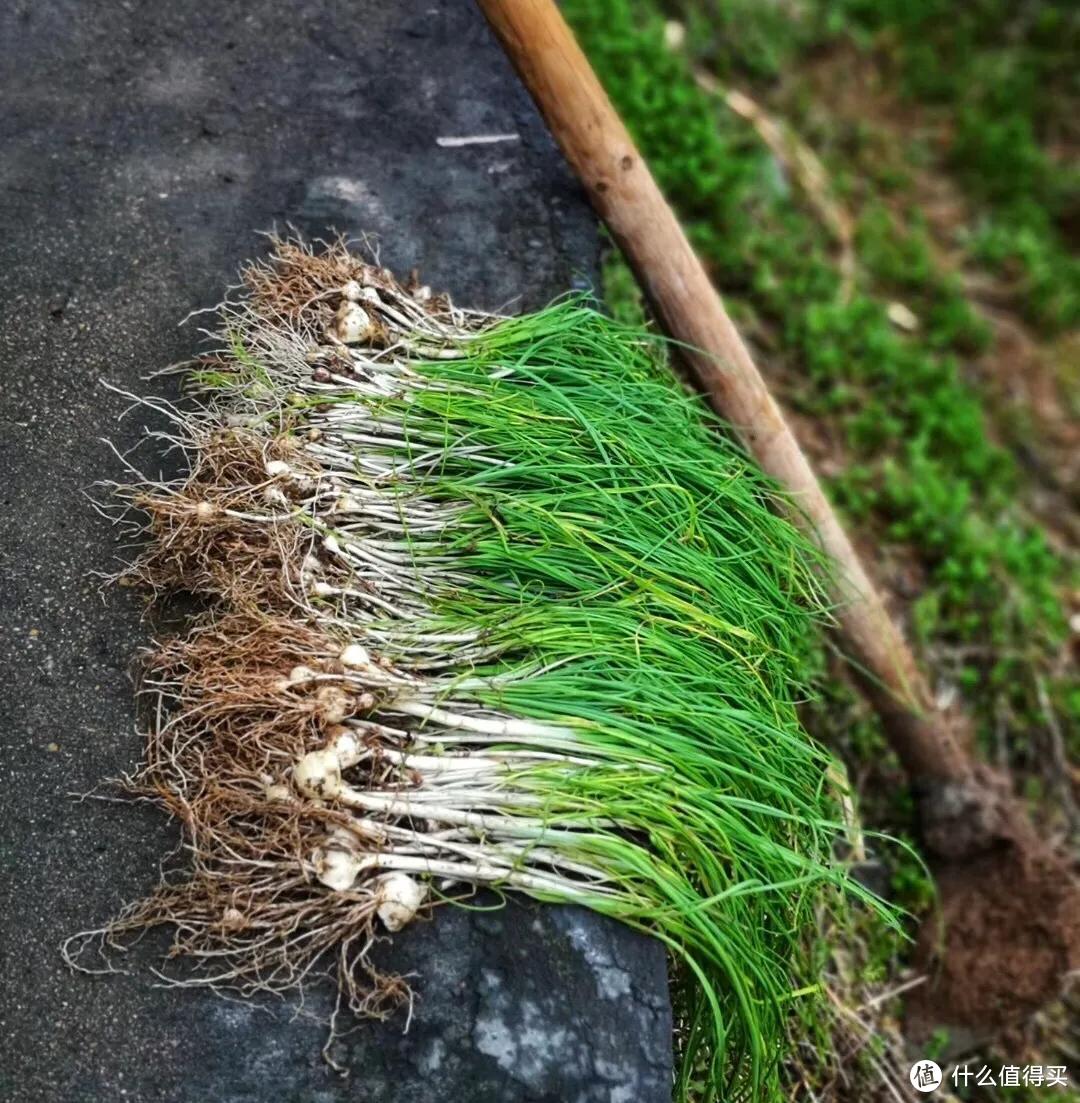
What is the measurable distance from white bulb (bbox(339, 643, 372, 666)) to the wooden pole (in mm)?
967

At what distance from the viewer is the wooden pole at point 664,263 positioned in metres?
2.40

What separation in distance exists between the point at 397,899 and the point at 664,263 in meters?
1.50

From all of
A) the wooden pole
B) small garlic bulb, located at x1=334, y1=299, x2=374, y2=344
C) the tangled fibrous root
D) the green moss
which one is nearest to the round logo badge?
the wooden pole

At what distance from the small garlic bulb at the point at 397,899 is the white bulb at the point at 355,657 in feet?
1.13

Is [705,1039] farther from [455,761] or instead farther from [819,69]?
[819,69]

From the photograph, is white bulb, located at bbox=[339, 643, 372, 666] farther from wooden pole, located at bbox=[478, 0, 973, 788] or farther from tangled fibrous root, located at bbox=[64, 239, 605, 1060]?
wooden pole, located at bbox=[478, 0, 973, 788]

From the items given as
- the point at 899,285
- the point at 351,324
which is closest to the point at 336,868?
the point at 351,324

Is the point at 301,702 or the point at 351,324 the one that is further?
the point at 351,324

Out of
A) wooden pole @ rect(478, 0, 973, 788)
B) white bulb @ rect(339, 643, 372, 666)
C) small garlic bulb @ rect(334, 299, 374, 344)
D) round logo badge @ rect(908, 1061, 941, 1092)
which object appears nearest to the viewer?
white bulb @ rect(339, 643, 372, 666)

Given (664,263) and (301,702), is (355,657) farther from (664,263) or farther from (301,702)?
(664,263)

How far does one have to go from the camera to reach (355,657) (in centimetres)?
186

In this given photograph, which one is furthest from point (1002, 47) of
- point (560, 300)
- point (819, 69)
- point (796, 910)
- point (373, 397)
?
point (796, 910)

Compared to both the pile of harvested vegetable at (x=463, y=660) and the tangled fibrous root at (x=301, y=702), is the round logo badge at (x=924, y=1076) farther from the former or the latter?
the tangled fibrous root at (x=301, y=702)

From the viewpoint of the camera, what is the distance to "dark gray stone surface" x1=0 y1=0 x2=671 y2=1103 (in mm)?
1687
